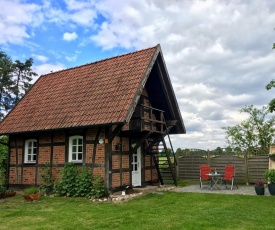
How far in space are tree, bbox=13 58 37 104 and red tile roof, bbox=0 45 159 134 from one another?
14.9 m

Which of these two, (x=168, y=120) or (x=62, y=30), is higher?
(x=62, y=30)

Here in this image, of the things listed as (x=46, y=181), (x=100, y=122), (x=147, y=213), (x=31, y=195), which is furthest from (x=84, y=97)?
(x=147, y=213)

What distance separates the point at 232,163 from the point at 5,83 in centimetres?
2221

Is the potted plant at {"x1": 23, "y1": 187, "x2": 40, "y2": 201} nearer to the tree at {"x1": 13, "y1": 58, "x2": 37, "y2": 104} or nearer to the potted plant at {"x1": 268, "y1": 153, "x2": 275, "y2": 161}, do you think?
the potted plant at {"x1": 268, "y1": 153, "x2": 275, "y2": 161}

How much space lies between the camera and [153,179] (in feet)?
43.0

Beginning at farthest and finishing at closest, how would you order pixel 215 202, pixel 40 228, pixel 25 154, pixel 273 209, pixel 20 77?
pixel 20 77 → pixel 25 154 → pixel 215 202 → pixel 273 209 → pixel 40 228

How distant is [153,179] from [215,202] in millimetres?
4907

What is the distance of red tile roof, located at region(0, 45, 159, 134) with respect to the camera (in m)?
9.72

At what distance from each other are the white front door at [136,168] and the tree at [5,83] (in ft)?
64.1

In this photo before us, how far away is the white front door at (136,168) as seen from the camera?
11742 millimetres

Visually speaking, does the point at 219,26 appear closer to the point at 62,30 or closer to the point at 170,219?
the point at 62,30

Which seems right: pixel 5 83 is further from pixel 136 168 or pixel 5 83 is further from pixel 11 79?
pixel 136 168

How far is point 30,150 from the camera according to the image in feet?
39.7

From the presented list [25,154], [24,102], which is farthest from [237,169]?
[24,102]
